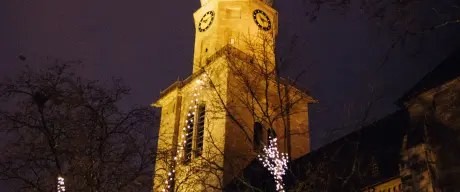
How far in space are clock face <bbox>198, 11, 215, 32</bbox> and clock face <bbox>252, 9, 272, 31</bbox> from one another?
2.89 meters

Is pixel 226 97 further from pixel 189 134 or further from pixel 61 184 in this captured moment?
pixel 61 184

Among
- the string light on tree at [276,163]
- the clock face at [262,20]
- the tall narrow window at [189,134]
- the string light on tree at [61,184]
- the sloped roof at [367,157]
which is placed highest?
the clock face at [262,20]

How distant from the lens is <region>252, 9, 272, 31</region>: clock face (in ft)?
118

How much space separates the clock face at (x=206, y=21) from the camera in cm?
3647

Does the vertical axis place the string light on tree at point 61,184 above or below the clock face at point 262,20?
below

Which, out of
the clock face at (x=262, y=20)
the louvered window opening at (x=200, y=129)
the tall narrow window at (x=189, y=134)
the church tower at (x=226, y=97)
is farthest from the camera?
the clock face at (x=262, y=20)

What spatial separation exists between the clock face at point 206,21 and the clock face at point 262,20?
2.89m

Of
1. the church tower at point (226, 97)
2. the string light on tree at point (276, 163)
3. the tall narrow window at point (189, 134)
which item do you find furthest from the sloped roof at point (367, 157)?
the tall narrow window at point (189, 134)

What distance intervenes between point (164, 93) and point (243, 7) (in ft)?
25.5

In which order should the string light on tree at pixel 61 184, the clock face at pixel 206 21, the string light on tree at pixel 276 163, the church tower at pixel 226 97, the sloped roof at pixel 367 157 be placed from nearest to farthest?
1. the string light on tree at pixel 61 184
2. the string light on tree at pixel 276 163
3. the sloped roof at pixel 367 157
4. the church tower at pixel 226 97
5. the clock face at pixel 206 21

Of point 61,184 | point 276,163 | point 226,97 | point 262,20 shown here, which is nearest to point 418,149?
point 276,163

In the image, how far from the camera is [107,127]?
14.6 m

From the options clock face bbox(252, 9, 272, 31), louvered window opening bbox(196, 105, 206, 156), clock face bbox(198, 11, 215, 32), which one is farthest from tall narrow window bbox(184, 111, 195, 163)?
clock face bbox(252, 9, 272, 31)

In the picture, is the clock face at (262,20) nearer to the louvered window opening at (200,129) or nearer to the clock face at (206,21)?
the clock face at (206,21)
